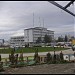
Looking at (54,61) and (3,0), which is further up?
(3,0)

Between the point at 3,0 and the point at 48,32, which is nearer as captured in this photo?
the point at 3,0

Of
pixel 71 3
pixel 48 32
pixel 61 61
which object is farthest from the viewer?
pixel 48 32

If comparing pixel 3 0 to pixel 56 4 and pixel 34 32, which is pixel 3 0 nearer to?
pixel 56 4

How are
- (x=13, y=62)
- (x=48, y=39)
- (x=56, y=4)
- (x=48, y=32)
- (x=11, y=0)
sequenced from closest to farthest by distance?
(x=11, y=0)
(x=56, y=4)
(x=13, y=62)
(x=48, y=39)
(x=48, y=32)

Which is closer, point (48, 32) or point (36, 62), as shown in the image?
point (36, 62)

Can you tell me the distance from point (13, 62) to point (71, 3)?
15917 mm

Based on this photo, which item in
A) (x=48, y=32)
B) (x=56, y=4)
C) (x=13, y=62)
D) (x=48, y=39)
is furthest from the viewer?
(x=48, y=32)

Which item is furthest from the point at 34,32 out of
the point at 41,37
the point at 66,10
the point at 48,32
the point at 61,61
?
the point at 66,10

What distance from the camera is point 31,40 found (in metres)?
166

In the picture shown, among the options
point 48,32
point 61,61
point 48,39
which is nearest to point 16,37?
point 48,32

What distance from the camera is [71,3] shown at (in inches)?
323

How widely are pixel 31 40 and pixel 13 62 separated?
14298cm

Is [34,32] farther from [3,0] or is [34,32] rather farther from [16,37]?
[3,0]

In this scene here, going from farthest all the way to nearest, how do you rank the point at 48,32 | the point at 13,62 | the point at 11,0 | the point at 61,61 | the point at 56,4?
1. the point at 48,32
2. the point at 61,61
3. the point at 13,62
4. the point at 56,4
5. the point at 11,0
